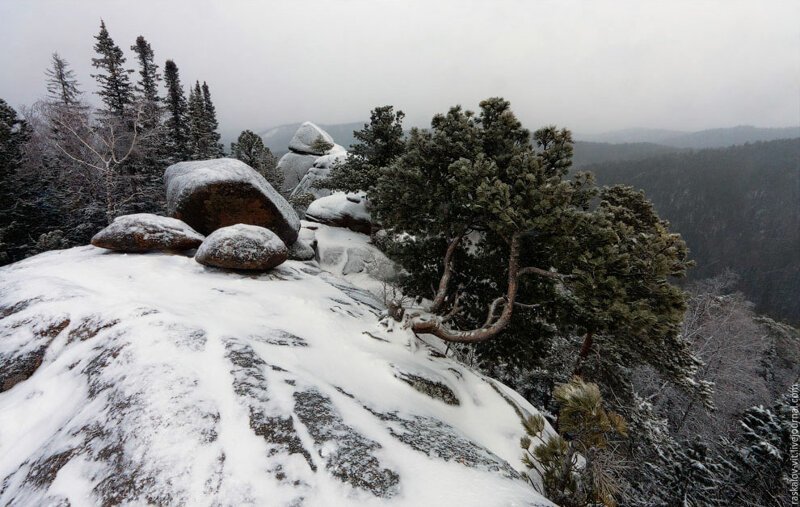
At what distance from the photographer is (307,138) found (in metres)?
39.0

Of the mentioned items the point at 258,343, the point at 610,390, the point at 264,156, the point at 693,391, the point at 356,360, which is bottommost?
the point at 610,390

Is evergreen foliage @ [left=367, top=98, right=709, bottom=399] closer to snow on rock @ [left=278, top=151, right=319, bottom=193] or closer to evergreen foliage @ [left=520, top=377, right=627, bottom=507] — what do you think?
evergreen foliage @ [left=520, top=377, right=627, bottom=507]

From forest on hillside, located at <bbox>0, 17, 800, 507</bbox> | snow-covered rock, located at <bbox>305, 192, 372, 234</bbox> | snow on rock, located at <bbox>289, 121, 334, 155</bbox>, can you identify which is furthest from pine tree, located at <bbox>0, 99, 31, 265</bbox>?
snow on rock, located at <bbox>289, 121, 334, 155</bbox>

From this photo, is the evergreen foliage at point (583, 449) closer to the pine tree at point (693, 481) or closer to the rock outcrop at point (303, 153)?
the pine tree at point (693, 481)

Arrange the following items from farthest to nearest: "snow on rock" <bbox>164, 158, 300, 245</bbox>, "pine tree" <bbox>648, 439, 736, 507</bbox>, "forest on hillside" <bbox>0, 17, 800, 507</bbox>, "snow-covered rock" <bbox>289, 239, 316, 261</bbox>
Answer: "snow-covered rock" <bbox>289, 239, 316, 261</bbox> < "snow on rock" <bbox>164, 158, 300, 245</bbox> < "pine tree" <bbox>648, 439, 736, 507</bbox> < "forest on hillside" <bbox>0, 17, 800, 507</bbox>

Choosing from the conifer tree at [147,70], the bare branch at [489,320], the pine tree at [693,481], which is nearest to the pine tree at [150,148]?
the conifer tree at [147,70]

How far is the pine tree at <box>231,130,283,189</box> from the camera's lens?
3047 centimetres

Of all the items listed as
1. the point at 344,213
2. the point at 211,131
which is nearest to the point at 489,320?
the point at 344,213

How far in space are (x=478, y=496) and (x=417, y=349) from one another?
507 centimetres

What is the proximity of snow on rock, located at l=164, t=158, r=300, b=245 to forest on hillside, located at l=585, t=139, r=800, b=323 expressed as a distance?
107 meters

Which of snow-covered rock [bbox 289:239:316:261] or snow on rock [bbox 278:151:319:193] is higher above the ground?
snow on rock [bbox 278:151:319:193]

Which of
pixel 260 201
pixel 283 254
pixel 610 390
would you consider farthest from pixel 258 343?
pixel 610 390

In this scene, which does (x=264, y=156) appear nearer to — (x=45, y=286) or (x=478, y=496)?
(x=45, y=286)

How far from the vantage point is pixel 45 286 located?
6.86 m
